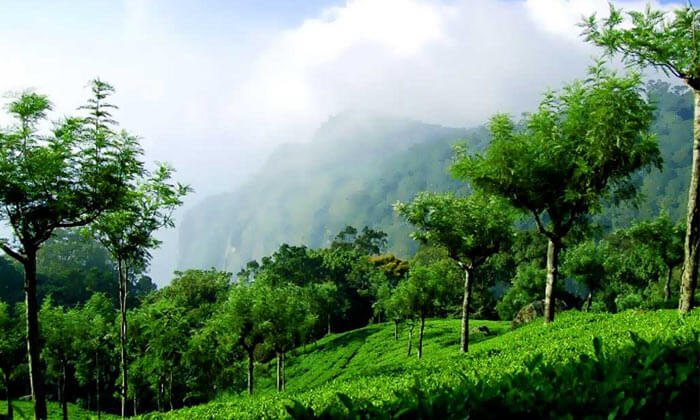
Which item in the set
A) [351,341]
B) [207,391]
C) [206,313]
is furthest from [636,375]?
[206,313]

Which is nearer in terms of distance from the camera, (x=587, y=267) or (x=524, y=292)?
(x=587, y=267)

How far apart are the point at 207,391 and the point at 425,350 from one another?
2138 cm

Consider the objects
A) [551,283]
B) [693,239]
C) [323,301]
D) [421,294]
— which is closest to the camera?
[693,239]

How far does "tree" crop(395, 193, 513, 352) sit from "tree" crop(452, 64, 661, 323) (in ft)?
6.21

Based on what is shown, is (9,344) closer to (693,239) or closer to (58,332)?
(58,332)

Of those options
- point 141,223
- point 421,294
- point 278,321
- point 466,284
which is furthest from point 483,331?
point 141,223

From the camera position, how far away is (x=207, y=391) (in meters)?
33.0

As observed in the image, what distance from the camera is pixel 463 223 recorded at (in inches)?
1010

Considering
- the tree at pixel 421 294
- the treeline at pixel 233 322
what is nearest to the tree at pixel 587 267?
the treeline at pixel 233 322

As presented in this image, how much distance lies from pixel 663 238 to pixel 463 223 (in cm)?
2270

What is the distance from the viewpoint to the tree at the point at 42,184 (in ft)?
54.2

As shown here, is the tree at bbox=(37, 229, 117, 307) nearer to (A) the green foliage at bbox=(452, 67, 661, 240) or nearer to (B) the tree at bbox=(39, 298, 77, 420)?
(B) the tree at bbox=(39, 298, 77, 420)

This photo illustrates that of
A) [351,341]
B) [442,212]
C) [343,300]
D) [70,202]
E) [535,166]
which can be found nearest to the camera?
[70,202]

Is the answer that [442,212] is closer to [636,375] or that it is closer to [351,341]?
[636,375]
